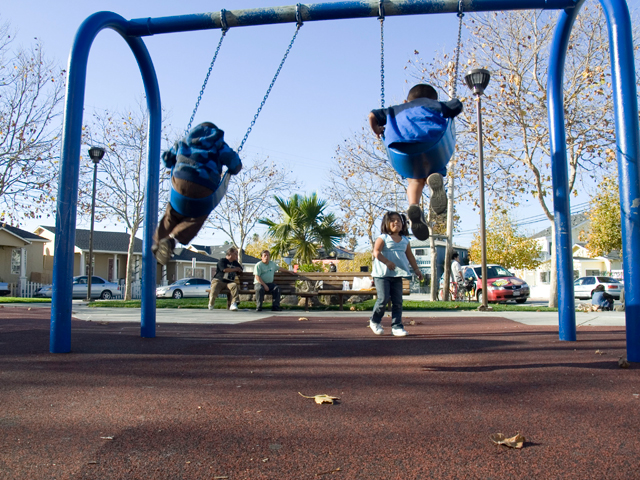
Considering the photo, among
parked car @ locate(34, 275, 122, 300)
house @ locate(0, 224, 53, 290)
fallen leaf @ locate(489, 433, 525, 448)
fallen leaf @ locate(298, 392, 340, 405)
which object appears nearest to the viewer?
fallen leaf @ locate(489, 433, 525, 448)

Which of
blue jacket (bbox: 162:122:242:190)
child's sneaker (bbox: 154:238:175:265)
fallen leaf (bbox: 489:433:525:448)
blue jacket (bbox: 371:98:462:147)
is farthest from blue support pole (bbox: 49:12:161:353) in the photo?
fallen leaf (bbox: 489:433:525:448)

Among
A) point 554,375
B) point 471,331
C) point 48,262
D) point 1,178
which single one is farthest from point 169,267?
point 554,375

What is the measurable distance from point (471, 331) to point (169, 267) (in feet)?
150

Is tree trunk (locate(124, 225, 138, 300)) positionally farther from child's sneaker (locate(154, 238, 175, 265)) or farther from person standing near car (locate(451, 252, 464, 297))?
child's sneaker (locate(154, 238, 175, 265))

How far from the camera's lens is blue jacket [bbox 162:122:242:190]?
180 inches

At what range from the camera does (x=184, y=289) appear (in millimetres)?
32844

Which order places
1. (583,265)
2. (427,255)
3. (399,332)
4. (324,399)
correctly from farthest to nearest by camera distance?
(427,255)
(583,265)
(399,332)
(324,399)

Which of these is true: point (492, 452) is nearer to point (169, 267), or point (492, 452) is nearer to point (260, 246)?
point (169, 267)

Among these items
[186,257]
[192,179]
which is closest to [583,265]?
[186,257]

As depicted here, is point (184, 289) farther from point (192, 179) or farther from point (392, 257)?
point (192, 179)

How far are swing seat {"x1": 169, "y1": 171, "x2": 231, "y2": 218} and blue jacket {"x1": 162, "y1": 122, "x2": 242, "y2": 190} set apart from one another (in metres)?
0.09

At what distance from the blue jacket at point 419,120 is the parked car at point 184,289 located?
1140 inches

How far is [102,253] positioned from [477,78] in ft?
122

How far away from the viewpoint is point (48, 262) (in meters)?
39.5
